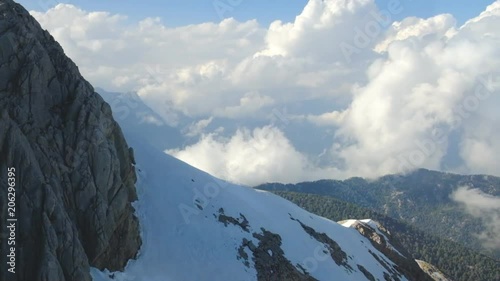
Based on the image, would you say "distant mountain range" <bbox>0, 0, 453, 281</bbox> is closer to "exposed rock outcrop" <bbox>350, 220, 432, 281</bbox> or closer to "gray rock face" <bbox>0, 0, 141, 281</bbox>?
"gray rock face" <bbox>0, 0, 141, 281</bbox>

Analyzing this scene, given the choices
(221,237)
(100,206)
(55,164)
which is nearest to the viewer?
(55,164)

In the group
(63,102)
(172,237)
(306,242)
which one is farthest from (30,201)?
(306,242)

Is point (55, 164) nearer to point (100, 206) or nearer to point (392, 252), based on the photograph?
point (100, 206)

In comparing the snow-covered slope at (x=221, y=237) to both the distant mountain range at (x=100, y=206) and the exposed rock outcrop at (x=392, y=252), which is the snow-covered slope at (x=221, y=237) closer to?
the distant mountain range at (x=100, y=206)

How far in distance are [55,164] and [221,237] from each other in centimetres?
2461

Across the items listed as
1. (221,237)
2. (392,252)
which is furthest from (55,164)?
(392,252)

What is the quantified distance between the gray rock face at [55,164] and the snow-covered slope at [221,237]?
412 cm

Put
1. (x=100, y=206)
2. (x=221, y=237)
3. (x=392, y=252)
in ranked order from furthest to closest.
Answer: (x=392, y=252) → (x=221, y=237) → (x=100, y=206)

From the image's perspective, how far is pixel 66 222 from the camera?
1382 inches

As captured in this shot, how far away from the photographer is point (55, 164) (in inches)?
1485

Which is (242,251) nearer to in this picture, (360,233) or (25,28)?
(25,28)

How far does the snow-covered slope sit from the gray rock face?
13.5 feet

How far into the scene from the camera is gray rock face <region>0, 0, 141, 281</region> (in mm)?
32844

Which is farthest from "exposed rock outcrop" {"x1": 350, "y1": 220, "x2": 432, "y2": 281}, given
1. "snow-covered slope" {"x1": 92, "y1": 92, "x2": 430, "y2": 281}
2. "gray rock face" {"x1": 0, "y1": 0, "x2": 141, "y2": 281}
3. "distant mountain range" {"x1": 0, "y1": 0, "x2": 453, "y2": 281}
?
"gray rock face" {"x1": 0, "y1": 0, "x2": 141, "y2": 281}
